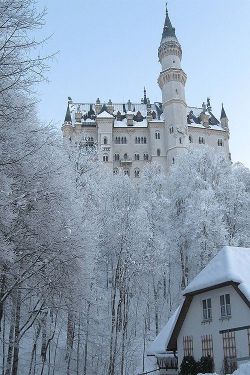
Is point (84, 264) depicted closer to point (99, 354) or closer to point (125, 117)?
point (99, 354)

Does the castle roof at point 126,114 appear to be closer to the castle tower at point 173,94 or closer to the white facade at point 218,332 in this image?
the castle tower at point 173,94

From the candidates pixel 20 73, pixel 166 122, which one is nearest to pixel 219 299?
pixel 20 73

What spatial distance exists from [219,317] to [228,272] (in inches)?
97.1

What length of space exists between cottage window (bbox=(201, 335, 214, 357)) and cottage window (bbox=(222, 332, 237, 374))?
106 cm

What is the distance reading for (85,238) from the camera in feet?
68.3

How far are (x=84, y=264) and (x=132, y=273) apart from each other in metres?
15.6

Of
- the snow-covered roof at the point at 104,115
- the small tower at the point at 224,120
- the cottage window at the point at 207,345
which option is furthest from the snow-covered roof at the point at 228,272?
the small tower at the point at 224,120

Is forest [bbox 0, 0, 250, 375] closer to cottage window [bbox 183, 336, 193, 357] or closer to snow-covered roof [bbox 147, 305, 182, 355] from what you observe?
snow-covered roof [bbox 147, 305, 182, 355]

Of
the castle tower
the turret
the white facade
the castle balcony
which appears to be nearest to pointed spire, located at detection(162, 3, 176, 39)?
the castle tower

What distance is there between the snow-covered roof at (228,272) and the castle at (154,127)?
57.7m

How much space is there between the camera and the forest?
13320 mm

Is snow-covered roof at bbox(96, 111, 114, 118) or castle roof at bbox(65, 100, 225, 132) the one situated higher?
castle roof at bbox(65, 100, 225, 132)

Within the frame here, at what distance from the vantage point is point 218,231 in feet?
141

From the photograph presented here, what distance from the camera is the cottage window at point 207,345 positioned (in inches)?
931
